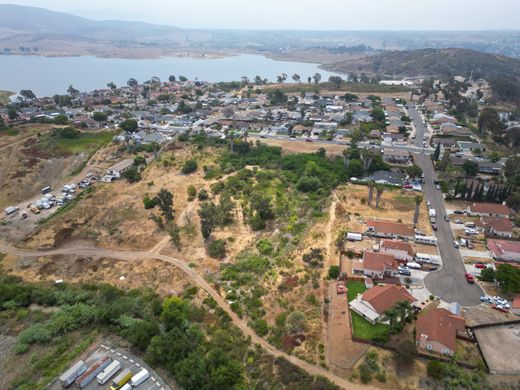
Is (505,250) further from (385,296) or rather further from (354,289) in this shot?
(354,289)

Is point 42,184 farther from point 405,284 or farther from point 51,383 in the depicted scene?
point 405,284

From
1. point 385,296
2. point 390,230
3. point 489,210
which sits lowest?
point 489,210

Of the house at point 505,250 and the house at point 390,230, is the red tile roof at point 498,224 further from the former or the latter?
the house at point 390,230

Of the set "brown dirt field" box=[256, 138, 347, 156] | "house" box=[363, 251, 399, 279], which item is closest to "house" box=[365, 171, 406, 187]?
"brown dirt field" box=[256, 138, 347, 156]

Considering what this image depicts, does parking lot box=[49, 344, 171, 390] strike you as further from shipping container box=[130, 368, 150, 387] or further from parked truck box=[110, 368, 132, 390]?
parked truck box=[110, 368, 132, 390]

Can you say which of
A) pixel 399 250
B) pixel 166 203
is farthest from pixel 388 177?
pixel 166 203

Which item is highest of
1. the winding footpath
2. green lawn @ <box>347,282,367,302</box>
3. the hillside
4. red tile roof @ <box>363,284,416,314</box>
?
the hillside
